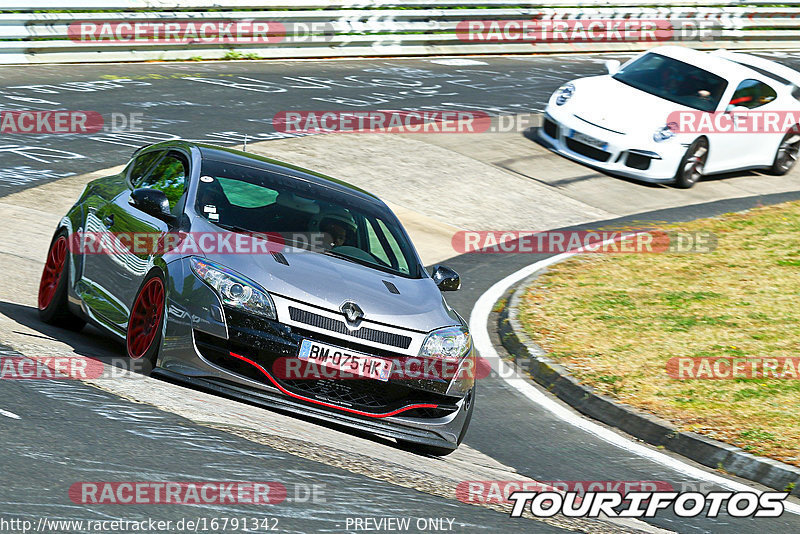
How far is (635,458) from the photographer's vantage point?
743 centimetres

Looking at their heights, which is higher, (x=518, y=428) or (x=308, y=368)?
(x=308, y=368)

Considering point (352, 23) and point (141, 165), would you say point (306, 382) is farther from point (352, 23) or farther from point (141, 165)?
point (352, 23)

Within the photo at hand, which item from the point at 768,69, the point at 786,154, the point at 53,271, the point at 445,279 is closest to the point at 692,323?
the point at 445,279

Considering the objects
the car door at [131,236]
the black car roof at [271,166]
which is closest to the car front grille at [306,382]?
the car door at [131,236]

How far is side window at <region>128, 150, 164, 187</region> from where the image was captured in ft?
26.7

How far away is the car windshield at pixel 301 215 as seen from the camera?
723 cm

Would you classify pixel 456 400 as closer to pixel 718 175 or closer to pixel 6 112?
pixel 6 112

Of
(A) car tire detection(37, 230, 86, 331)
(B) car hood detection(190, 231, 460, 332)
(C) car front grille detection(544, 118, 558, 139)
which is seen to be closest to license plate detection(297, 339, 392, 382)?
(B) car hood detection(190, 231, 460, 332)

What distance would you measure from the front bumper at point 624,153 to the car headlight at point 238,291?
1086cm

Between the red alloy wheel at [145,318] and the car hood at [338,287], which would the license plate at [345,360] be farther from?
the red alloy wheel at [145,318]

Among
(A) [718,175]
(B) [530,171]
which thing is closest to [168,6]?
(B) [530,171]

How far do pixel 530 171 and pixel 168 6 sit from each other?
25.4 ft

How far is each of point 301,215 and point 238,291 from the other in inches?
49.0

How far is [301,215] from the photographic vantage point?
24.5ft
